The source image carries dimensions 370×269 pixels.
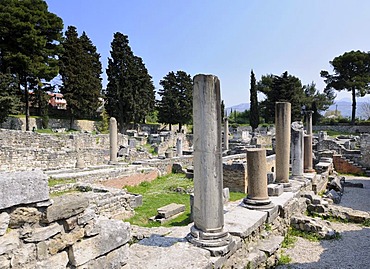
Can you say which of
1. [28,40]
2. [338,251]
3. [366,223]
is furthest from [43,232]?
[28,40]

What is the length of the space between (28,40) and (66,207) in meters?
29.8

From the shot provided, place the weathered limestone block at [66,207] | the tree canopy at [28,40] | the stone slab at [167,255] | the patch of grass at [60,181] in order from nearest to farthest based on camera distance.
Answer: the weathered limestone block at [66,207]
the stone slab at [167,255]
the patch of grass at [60,181]
the tree canopy at [28,40]

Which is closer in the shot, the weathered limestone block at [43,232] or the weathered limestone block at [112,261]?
the weathered limestone block at [43,232]

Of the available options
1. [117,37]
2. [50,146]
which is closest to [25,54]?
[50,146]

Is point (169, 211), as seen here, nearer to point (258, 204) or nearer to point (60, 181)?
point (258, 204)

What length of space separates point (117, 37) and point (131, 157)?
87.5ft

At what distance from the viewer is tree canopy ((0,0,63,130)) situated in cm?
2709

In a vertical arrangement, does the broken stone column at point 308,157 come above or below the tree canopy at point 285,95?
below

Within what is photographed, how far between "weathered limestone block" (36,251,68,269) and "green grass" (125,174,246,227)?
5.92 meters

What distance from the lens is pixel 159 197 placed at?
12.3 meters

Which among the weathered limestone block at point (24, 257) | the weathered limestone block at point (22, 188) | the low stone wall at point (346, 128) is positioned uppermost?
the low stone wall at point (346, 128)

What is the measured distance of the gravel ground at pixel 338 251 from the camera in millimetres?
6008

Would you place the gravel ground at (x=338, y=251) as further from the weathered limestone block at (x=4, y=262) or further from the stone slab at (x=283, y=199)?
the weathered limestone block at (x=4, y=262)

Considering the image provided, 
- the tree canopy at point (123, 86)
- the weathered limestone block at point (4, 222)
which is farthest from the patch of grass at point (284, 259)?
the tree canopy at point (123, 86)
